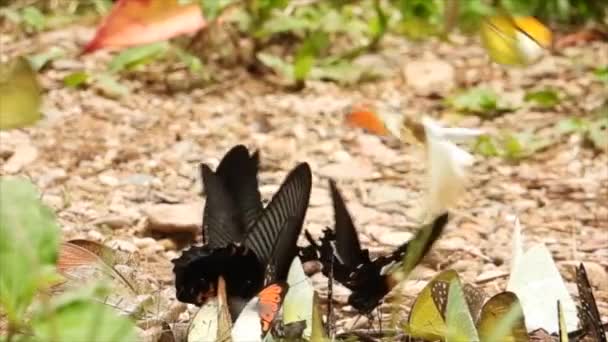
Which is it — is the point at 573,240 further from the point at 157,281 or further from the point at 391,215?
the point at 157,281

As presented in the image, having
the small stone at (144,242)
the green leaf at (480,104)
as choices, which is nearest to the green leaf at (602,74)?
the green leaf at (480,104)

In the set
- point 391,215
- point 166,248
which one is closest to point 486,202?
point 391,215

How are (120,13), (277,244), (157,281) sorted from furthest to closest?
(120,13) → (157,281) → (277,244)

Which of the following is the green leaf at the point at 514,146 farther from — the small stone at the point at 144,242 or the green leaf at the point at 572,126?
the small stone at the point at 144,242

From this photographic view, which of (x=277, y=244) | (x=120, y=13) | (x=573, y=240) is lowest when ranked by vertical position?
(x=573, y=240)

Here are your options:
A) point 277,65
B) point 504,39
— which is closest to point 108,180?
point 277,65

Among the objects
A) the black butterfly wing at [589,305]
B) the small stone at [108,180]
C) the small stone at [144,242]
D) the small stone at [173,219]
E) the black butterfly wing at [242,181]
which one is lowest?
the small stone at [144,242]
